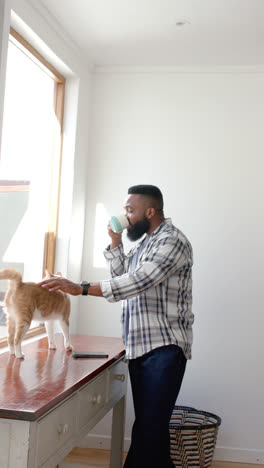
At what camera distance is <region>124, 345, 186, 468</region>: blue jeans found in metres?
2.16

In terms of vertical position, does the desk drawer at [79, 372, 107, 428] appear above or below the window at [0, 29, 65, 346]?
below

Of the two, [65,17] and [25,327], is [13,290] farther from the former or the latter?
[65,17]

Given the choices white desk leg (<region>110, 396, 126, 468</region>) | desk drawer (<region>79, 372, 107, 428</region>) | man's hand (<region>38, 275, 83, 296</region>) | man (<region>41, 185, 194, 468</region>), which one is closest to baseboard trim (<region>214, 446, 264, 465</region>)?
white desk leg (<region>110, 396, 126, 468</region>)

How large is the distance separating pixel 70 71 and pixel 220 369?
2.07m

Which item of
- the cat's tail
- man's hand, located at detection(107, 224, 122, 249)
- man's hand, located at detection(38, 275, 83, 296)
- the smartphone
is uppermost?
man's hand, located at detection(107, 224, 122, 249)

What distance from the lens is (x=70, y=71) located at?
3213 millimetres

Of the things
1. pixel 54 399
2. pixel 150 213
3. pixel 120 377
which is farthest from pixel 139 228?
pixel 54 399

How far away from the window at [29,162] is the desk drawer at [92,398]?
0.56 meters

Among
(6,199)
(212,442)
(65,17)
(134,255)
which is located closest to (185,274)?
(134,255)

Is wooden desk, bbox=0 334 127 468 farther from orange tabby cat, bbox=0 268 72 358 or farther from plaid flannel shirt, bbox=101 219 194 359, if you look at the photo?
plaid flannel shirt, bbox=101 219 194 359

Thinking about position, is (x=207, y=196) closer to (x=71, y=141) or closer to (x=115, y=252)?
(x=71, y=141)

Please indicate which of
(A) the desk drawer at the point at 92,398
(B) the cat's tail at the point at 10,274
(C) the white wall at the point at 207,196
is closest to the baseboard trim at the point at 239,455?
(C) the white wall at the point at 207,196

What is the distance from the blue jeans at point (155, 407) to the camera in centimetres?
216

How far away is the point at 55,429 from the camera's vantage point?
5.51 feet
